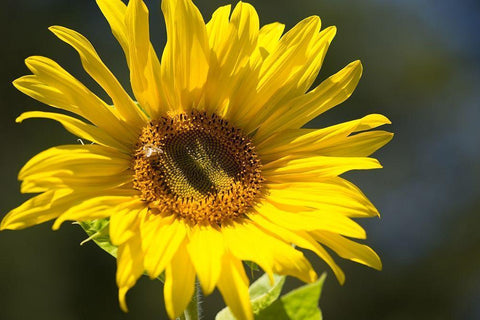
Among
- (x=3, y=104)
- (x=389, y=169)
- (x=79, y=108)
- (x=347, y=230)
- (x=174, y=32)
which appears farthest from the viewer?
(x=389, y=169)

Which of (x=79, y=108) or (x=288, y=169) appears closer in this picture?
(x=79, y=108)

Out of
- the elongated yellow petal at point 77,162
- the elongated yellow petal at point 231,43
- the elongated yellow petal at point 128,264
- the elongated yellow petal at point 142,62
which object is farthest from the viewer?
the elongated yellow petal at point 231,43

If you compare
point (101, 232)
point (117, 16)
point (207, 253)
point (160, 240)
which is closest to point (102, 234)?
point (101, 232)

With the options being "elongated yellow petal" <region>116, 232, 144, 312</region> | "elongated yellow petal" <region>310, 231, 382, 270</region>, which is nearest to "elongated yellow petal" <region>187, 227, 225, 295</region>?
"elongated yellow petal" <region>116, 232, 144, 312</region>

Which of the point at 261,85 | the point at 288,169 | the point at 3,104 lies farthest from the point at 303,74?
the point at 3,104

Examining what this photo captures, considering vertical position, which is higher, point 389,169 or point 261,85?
point 261,85

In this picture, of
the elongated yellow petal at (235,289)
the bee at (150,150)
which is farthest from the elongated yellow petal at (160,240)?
the bee at (150,150)

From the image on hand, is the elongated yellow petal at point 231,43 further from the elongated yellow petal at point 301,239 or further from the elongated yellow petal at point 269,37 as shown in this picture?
the elongated yellow petal at point 301,239

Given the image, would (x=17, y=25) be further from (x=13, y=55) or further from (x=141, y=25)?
(x=141, y=25)
